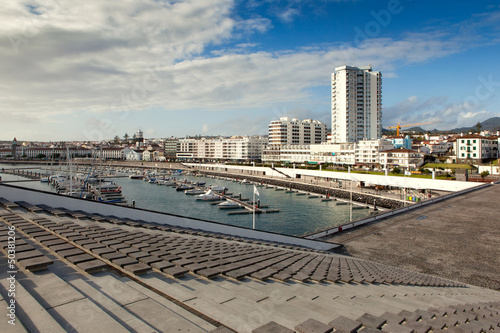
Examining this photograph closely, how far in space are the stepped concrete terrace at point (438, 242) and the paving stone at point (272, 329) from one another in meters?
11.8

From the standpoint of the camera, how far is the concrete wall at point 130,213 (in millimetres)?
9716

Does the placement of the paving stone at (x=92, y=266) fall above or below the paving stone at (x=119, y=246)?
above

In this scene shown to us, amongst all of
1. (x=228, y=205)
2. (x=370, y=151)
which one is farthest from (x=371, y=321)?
(x=370, y=151)

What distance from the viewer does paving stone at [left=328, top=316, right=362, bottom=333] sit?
341 centimetres

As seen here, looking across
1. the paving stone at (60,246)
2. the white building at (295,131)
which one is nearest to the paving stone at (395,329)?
the paving stone at (60,246)

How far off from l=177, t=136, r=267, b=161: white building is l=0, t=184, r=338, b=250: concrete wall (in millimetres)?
92301

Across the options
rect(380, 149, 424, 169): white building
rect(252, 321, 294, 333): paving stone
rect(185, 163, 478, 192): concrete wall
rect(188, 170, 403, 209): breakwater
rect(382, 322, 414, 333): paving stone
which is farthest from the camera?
rect(380, 149, 424, 169): white building

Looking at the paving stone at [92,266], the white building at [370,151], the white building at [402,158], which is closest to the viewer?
the paving stone at [92,266]

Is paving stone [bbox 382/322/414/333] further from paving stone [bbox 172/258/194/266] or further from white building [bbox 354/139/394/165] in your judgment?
white building [bbox 354/139/394/165]

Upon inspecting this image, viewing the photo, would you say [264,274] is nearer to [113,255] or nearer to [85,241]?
[113,255]

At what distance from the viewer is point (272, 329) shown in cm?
319

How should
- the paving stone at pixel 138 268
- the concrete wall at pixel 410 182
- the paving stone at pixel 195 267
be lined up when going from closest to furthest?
the paving stone at pixel 138 268 < the paving stone at pixel 195 267 < the concrete wall at pixel 410 182

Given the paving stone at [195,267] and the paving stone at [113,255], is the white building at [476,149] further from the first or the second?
the paving stone at [113,255]

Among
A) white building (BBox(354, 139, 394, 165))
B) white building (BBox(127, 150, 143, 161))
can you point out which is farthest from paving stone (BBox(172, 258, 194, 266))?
white building (BBox(127, 150, 143, 161))
